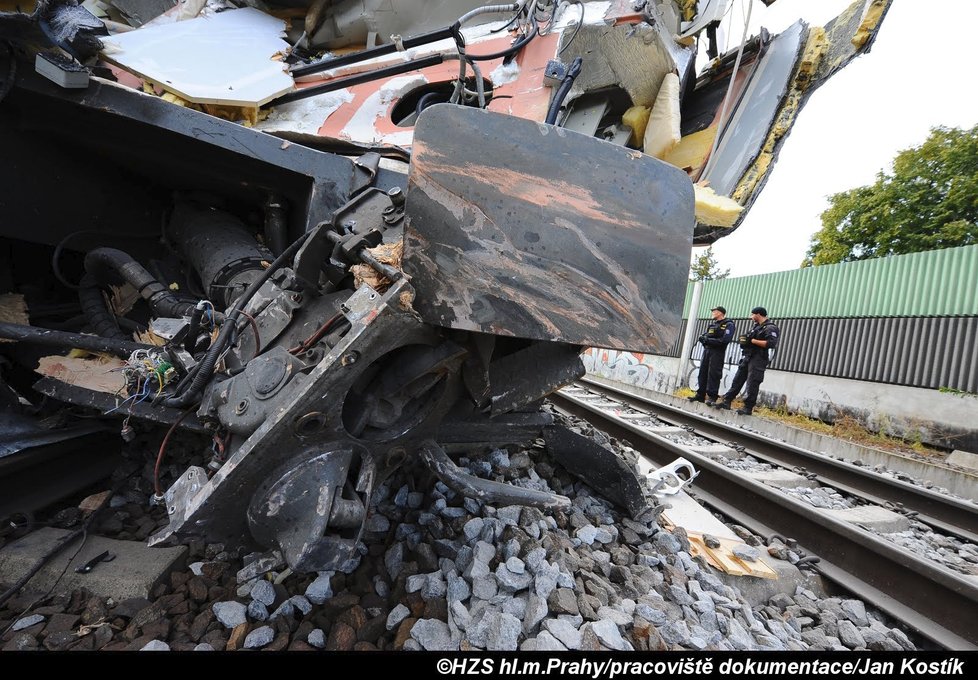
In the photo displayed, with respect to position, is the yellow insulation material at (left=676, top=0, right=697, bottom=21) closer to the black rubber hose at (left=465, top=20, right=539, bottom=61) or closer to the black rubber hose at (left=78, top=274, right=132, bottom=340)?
the black rubber hose at (left=465, top=20, right=539, bottom=61)

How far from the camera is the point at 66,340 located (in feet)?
6.76

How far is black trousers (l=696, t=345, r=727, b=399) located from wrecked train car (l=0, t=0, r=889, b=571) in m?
6.47

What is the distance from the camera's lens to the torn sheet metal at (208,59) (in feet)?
8.10

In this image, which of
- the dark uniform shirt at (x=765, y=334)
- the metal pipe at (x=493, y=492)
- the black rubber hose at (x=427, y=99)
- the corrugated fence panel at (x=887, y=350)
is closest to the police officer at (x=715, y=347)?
the dark uniform shirt at (x=765, y=334)

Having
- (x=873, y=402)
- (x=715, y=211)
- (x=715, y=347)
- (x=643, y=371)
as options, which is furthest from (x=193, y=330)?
(x=643, y=371)

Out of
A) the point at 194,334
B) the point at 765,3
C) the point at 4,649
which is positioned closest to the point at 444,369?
the point at 194,334

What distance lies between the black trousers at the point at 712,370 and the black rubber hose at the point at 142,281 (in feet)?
29.4

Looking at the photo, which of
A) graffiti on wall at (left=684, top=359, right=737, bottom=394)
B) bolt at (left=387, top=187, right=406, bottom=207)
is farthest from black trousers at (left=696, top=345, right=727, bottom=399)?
bolt at (left=387, top=187, right=406, bottom=207)

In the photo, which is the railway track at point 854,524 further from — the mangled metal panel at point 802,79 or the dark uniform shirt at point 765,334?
the dark uniform shirt at point 765,334

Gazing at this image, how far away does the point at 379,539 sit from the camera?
1.93 m

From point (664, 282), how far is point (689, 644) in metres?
1.30

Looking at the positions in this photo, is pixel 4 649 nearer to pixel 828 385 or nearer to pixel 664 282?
pixel 664 282

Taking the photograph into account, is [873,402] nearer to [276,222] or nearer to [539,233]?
[539,233]

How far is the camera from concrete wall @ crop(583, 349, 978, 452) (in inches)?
283
